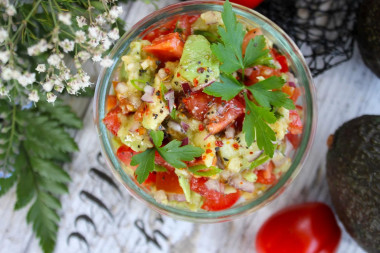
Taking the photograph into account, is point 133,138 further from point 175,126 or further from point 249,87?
point 249,87

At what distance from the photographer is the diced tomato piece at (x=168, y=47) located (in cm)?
162

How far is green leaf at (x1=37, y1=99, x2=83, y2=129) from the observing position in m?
2.21

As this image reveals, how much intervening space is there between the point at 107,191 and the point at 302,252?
1.04 m

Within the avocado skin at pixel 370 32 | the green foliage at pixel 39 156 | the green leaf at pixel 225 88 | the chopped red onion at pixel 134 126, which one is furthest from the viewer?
the green foliage at pixel 39 156

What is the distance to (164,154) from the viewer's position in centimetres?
160

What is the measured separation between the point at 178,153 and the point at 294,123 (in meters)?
0.51

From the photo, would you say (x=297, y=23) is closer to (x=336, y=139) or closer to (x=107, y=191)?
(x=336, y=139)

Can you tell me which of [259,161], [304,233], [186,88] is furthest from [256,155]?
[304,233]

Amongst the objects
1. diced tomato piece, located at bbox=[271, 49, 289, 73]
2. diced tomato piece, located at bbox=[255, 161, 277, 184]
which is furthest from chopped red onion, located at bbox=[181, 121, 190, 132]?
diced tomato piece, located at bbox=[271, 49, 289, 73]

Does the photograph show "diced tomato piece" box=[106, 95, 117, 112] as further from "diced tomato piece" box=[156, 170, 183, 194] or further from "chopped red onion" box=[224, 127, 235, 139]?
"chopped red onion" box=[224, 127, 235, 139]

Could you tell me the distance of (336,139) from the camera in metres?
2.06

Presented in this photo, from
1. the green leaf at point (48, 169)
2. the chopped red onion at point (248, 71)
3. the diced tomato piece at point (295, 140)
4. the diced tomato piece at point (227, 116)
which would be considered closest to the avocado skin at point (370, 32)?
the diced tomato piece at point (295, 140)

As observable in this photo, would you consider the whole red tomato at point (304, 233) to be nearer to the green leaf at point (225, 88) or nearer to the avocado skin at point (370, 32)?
the avocado skin at point (370, 32)

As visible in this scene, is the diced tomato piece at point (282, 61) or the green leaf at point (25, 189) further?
the green leaf at point (25, 189)
